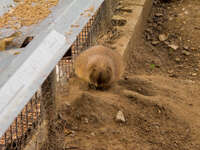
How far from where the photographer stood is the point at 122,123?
2875 millimetres

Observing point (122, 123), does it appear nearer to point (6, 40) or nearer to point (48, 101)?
point (48, 101)

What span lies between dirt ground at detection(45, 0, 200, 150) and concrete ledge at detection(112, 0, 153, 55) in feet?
0.64

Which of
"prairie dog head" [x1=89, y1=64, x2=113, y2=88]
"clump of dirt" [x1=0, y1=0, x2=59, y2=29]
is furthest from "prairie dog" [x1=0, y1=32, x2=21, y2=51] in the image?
"prairie dog head" [x1=89, y1=64, x2=113, y2=88]

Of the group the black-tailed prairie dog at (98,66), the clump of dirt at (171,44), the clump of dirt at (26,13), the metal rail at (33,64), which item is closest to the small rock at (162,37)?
the clump of dirt at (171,44)

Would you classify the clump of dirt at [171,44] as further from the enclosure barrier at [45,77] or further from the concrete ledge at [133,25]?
the enclosure barrier at [45,77]

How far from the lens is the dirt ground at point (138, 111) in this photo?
8.83 ft

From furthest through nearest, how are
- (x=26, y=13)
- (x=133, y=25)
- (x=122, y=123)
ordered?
(x=133, y=25) → (x=122, y=123) → (x=26, y=13)

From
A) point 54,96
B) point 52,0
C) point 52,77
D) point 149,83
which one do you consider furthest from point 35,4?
point 149,83

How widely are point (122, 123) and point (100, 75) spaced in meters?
0.68

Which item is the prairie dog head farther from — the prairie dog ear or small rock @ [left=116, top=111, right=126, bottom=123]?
small rock @ [left=116, top=111, right=126, bottom=123]

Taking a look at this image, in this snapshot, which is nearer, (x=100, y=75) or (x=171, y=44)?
(x=100, y=75)

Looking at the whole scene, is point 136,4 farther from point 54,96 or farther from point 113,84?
point 54,96

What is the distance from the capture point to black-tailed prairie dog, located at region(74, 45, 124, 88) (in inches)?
131

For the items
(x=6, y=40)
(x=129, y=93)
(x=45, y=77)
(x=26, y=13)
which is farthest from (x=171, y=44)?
(x=45, y=77)
